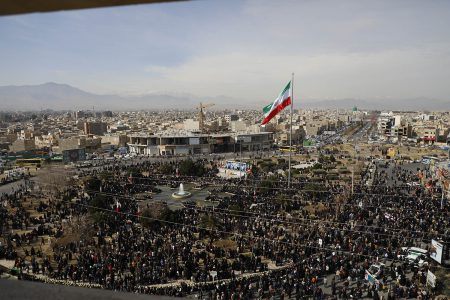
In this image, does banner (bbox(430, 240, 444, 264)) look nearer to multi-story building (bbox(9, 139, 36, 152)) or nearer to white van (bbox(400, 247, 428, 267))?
white van (bbox(400, 247, 428, 267))

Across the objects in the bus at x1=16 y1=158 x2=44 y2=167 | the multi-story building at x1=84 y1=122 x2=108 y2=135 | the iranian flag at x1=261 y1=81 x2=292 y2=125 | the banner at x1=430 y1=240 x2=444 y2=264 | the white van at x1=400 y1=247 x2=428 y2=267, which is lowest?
the bus at x1=16 y1=158 x2=44 y2=167

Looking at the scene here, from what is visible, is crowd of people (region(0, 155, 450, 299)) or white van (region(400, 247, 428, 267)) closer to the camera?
crowd of people (region(0, 155, 450, 299))

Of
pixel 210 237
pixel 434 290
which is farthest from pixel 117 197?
pixel 434 290

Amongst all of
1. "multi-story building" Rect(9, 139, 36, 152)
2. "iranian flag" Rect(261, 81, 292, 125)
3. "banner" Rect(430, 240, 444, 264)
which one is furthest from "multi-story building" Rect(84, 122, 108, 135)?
"banner" Rect(430, 240, 444, 264)

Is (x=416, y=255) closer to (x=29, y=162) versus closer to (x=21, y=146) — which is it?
(x=29, y=162)

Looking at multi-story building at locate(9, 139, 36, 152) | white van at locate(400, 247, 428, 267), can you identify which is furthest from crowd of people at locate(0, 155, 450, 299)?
multi-story building at locate(9, 139, 36, 152)

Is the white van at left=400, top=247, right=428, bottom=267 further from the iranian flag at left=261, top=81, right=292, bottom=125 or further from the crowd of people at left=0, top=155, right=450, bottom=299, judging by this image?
the iranian flag at left=261, top=81, right=292, bottom=125

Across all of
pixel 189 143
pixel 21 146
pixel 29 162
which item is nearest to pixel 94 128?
pixel 21 146

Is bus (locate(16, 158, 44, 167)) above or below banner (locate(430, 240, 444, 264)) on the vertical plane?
below

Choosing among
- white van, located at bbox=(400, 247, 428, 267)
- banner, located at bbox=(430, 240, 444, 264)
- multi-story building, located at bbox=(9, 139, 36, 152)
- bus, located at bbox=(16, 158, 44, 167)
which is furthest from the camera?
multi-story building, located at bbox=(9, 139, 36, 152)

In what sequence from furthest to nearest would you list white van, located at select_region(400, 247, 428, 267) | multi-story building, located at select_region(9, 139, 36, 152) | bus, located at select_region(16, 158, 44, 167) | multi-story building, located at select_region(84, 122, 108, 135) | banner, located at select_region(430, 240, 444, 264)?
multi-story building, located at select_region(84, 122, 108, 135) → multi-story building, located at select_region(9, 139, 36, 152) → bus, located at select_region(16, 158, 44, 167) → white van, located at select_region(400, 247, 428, 267) → banner, located at select_region(430, 240, 444, 264)
